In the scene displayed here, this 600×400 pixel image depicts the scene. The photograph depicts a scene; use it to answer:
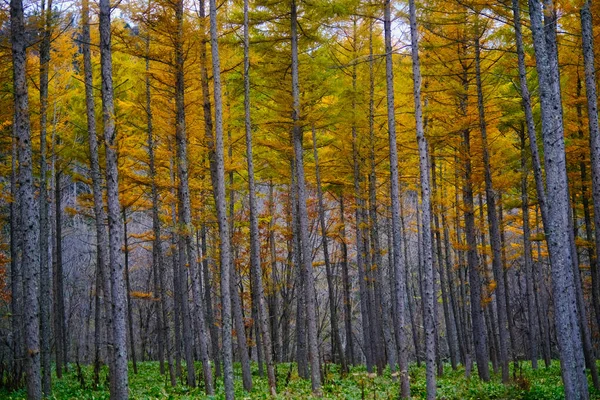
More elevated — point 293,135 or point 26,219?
point 293,135

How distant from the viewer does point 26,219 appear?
10.2 metres

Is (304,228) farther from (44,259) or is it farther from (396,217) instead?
(44,259)

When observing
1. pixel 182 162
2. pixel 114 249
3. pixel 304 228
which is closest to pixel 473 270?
pixel 304 228

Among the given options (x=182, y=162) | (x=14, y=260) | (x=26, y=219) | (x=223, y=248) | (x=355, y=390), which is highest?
(x=182, y=162)

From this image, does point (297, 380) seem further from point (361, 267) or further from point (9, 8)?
point (9, 8)

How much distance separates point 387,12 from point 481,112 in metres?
4.23

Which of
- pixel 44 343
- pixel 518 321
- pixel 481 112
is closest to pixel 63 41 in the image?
pixel 44 343

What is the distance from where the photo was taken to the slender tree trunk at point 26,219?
33.4ft

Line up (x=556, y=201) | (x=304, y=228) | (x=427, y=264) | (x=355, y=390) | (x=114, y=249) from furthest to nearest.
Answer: (x=355, y=390)
(x=304, y=228)
(x=427, y=264)
(x=114, y=249)
(x=556, y=201)

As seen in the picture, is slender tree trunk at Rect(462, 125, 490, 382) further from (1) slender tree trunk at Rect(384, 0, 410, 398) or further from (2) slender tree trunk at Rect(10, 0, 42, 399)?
(2) slender tree trunk at Rect(10, 0, 42, 399)

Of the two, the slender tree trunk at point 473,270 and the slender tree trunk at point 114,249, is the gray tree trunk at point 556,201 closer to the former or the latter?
the slender tree trunk at point 473,270

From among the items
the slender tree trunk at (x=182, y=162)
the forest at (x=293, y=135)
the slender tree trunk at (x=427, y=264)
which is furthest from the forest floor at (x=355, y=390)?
the slender tree trunk at (x=182, y=162)

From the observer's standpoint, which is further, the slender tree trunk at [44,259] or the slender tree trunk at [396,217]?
the slender tree trunk at [44,259]

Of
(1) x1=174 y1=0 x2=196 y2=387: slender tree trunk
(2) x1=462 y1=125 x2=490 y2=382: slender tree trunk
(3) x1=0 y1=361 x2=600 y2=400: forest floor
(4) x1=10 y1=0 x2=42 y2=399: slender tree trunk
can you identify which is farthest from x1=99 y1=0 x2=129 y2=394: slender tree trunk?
(2) x1=462 y1=125 x2=490 y2=382: slender tree trunk
